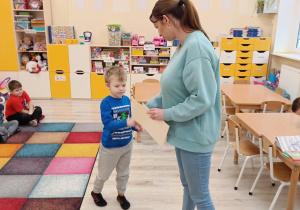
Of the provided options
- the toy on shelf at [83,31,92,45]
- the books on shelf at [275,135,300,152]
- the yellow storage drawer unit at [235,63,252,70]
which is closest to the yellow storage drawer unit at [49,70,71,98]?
the toy on shelf at [83,31,92,45]

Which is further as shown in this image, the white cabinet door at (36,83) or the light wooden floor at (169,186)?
the white cabinet door at (36,83)

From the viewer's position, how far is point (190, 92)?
1257 mm

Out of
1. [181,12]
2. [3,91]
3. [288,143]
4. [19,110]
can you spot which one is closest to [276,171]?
[288,143]

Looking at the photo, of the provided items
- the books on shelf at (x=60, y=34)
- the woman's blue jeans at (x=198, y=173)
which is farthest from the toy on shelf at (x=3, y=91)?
the woman's blue jeans at (x=198, y=173)

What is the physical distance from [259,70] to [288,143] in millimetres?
3756

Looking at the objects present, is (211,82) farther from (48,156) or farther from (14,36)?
(14,36)

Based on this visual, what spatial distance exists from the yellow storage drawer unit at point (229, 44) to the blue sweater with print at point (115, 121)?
3.83 m

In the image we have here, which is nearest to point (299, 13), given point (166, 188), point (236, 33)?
point (236, 33)

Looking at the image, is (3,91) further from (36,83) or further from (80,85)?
(80,85)

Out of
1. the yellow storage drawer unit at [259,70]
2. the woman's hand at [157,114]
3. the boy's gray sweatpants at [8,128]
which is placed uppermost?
the woman's hand at [157,114]

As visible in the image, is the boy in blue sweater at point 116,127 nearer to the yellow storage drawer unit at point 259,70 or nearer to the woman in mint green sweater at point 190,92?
the woman in mint green sweater at point 190,92

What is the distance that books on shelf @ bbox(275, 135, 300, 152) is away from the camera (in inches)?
76.8

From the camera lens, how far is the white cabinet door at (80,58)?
530 cm

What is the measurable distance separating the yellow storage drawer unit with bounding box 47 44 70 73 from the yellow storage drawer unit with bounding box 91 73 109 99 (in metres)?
0.54
